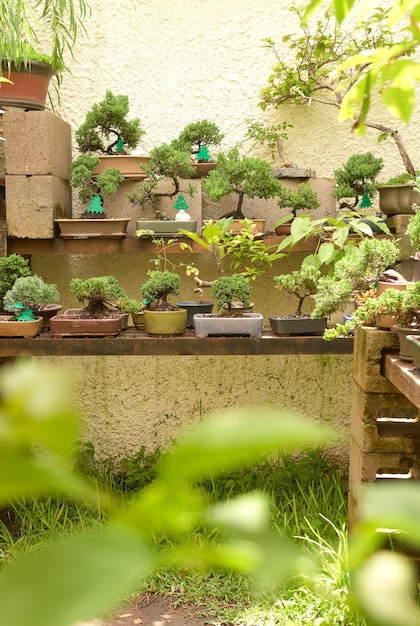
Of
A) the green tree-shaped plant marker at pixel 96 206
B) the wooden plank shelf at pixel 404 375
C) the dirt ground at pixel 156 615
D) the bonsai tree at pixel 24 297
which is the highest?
the green tree-shaped plant marker at pixel 96 206

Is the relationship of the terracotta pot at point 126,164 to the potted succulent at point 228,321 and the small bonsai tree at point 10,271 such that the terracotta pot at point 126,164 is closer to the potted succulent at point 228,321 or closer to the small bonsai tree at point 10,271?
the small bonsai tree at point 10,271

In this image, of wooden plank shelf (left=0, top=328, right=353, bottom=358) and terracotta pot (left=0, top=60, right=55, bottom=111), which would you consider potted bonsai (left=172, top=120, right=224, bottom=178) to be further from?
wooden plank shelf (left=0, top=328, right=353, bottom=358)

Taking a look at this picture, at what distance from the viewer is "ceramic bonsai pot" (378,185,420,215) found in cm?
275

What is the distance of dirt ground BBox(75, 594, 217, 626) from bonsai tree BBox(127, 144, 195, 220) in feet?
4.96

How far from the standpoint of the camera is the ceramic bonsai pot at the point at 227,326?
254cm

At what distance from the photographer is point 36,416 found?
11 centimetres

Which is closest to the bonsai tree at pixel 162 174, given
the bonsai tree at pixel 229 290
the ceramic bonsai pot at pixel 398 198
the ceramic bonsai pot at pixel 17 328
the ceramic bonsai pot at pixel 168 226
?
the ceramic bonsai pot at pixel 168 226

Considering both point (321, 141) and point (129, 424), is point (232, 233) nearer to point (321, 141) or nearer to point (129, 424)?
point (321, 141)

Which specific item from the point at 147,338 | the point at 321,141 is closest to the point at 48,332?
the point at 147,338

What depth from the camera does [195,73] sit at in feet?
10.5

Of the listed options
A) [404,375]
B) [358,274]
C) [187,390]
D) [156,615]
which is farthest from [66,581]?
[187,390]

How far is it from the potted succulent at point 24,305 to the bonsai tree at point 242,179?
0.78 meters

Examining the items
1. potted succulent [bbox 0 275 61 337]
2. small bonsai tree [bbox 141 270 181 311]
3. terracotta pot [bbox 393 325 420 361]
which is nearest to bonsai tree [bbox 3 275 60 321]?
potted succulent [bbox 0 275 61 337]

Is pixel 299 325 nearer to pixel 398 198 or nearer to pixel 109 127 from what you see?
pixel 398 198
